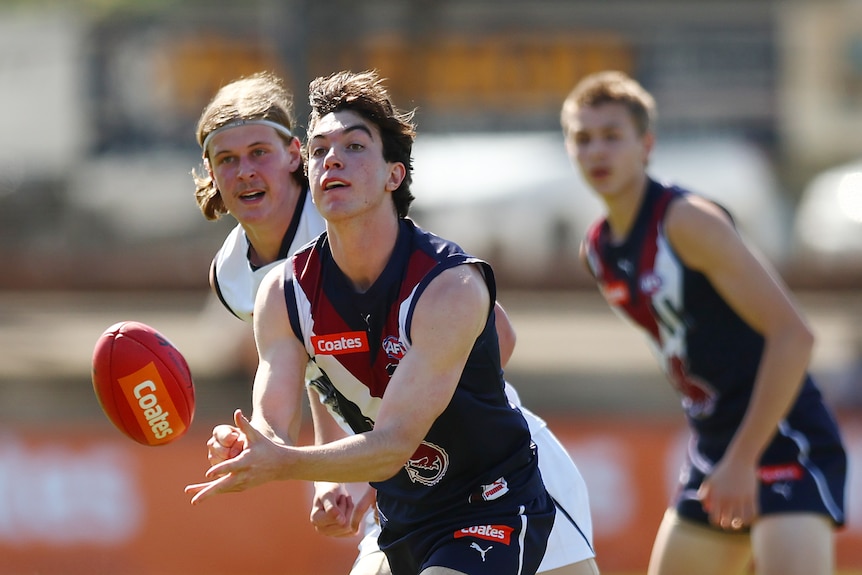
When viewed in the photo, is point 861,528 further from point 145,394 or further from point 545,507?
point 145,394

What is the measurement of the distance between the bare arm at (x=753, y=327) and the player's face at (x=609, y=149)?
0.33 m

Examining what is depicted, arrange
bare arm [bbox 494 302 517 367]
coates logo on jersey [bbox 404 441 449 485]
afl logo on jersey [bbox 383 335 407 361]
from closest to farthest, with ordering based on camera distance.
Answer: afl logo on jersey [bbox 383 335 407 361]
coates logo on jersey [bbox 404 441 449 485]
bare arm [bbox 494 302 517 367]

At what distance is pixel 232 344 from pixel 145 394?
1097cm

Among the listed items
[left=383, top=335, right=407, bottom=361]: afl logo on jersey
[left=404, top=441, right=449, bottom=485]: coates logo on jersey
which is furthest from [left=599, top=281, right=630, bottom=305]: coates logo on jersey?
[left=383, top=335, right=407, bottom=361]: afl logo on jersey

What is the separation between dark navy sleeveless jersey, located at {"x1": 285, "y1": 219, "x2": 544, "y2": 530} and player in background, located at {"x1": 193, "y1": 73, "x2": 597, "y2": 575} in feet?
0.96

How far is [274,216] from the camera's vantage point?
4.30 meters

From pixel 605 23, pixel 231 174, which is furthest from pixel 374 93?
pixel 605 23

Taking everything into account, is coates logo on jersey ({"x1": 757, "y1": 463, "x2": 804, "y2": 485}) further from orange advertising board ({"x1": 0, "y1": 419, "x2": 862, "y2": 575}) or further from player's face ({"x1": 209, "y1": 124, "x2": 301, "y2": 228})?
→ orange advertising board ({"x1": 0, "y1": 419, "x2": 862, "y2": 575})

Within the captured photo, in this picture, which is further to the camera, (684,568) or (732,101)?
(732,101)

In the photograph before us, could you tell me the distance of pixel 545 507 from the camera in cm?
396

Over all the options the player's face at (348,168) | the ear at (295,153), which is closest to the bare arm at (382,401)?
the player's face at (348,168)

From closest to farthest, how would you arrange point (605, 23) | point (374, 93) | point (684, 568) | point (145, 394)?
point (374, 93) → point (145, 394) → point (684, 568) → point (605, 23)

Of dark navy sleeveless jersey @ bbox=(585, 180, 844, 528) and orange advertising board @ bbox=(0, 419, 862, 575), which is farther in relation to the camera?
orange advertising board @ bbox=(0, 419, 862, 575)

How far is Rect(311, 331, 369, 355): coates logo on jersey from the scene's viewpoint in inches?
146
